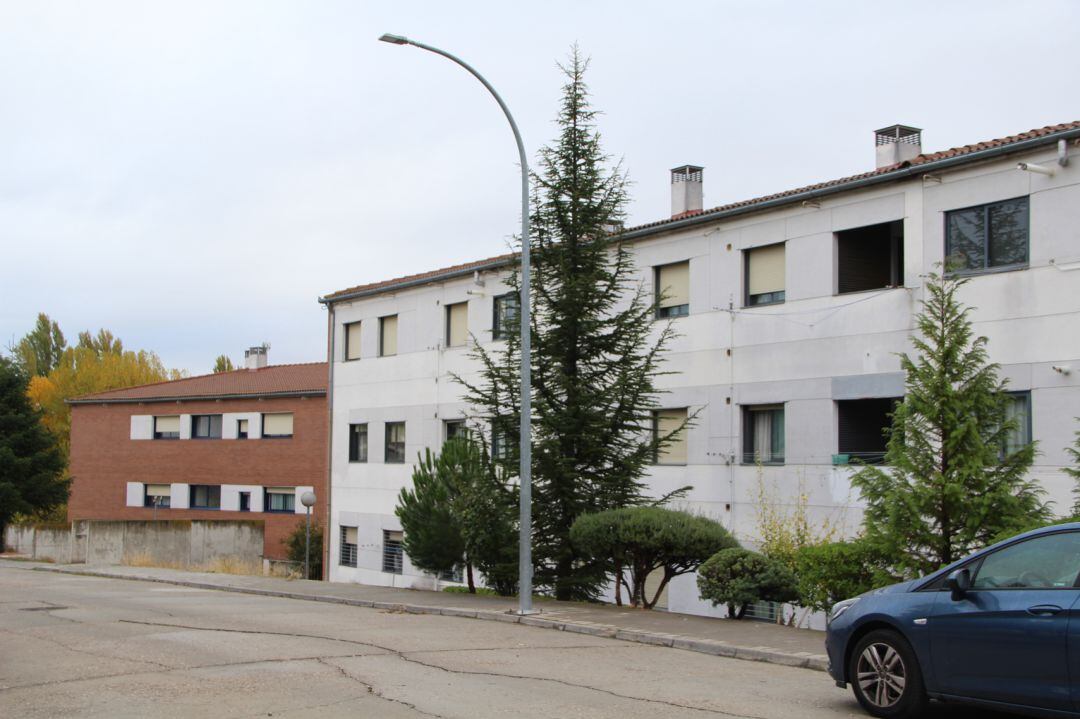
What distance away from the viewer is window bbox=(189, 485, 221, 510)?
50781mm

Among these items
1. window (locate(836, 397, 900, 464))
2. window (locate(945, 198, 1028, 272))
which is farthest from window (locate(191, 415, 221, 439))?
window (locate(945, 198, 1028, 272))

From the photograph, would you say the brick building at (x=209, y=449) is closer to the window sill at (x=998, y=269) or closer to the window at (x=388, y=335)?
the window at (x=388, y=335)

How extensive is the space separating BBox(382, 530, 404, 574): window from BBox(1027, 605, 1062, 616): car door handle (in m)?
26.8

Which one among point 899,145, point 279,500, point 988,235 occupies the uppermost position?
point 899,145

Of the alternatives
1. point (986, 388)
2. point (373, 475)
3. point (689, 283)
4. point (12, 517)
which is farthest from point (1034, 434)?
point (12, 517)

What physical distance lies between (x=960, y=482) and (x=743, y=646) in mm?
3004

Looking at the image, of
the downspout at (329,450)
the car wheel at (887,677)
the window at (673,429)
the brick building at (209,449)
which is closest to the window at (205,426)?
the brick building at (209,449)

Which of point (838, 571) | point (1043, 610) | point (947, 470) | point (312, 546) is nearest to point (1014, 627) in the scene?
point (1043, 610)

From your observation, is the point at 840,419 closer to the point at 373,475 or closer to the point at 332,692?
the point at 332,692

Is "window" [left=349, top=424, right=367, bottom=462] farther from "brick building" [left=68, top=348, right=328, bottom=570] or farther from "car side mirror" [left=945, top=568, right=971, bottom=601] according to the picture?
"car side mirror" [left=945, top=568, right=971, bottom=601]

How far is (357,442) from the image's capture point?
117 ft

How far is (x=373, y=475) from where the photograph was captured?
113ft

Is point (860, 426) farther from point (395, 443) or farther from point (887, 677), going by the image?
point (395, 443)

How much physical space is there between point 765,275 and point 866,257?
2131mm
